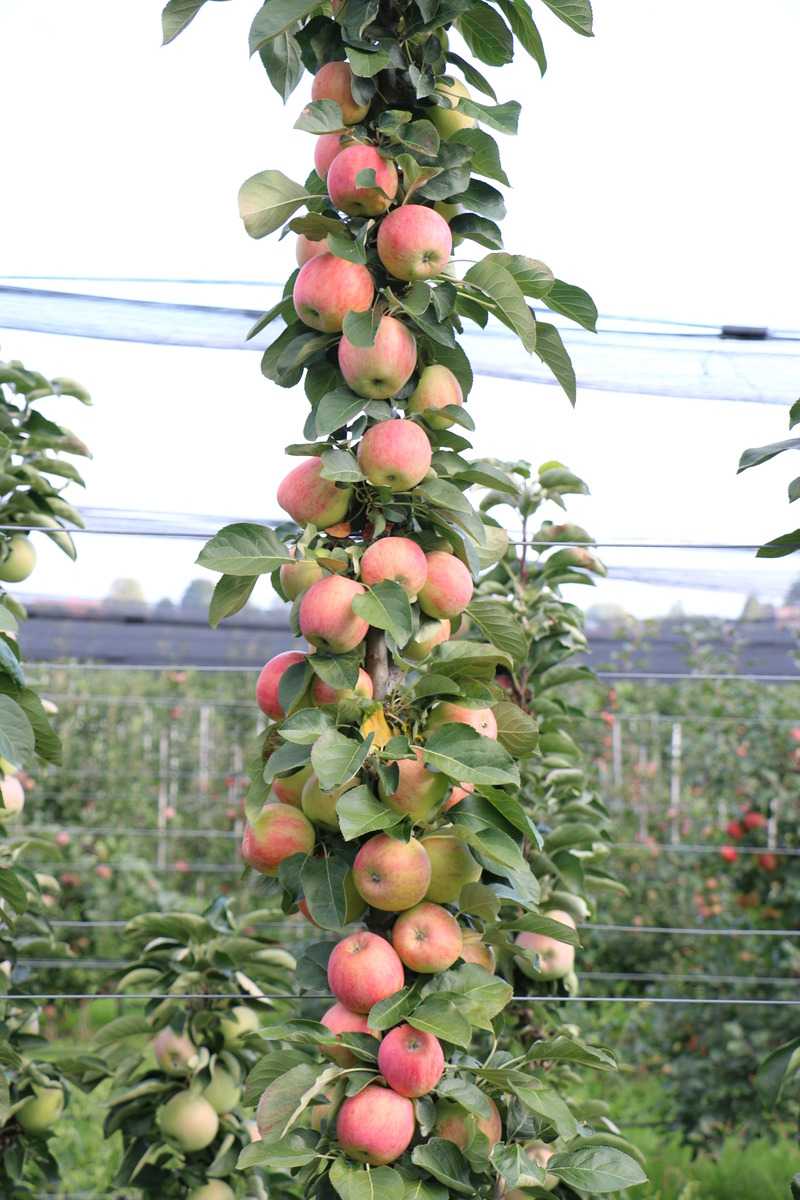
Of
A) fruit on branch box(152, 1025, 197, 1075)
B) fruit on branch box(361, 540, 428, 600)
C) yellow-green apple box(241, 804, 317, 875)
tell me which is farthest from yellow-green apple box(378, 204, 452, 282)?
fruit on branch box(152, 1025, 197, 1075)

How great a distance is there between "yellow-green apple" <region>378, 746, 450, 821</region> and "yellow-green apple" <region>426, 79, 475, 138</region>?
0.59m

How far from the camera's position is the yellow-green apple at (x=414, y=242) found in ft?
3.56

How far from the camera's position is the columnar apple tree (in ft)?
3.39

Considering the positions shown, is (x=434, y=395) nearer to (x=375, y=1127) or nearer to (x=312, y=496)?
(x=312, y=496)

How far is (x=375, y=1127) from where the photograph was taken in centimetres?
100

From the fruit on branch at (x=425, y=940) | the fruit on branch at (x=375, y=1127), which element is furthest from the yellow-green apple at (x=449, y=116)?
the fruit on branch at (x=375, y=1127)

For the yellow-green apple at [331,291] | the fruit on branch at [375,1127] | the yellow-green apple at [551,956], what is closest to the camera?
the fruit on branch at [375,1127]

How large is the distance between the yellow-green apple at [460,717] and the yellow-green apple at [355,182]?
451mm

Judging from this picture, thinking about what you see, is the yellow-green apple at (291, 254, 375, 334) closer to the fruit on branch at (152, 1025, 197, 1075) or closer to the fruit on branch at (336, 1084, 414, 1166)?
the fruit on branch at (336, 1084, 414, 1166)

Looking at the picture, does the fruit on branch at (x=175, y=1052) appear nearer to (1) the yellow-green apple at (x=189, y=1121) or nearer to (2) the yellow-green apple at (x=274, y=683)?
(1) the yellow-green apple at (x=189, y=1121)

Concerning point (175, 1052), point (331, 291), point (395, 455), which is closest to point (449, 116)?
point (331, 291)

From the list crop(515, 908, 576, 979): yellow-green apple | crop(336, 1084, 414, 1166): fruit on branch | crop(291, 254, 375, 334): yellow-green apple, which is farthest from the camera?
crop(515, 908, 576, 979): yellow-green apple

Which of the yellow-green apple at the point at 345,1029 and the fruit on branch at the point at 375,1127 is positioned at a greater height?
the yellow-green apple at the point at 345,1029

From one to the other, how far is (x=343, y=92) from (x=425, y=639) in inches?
20.1
